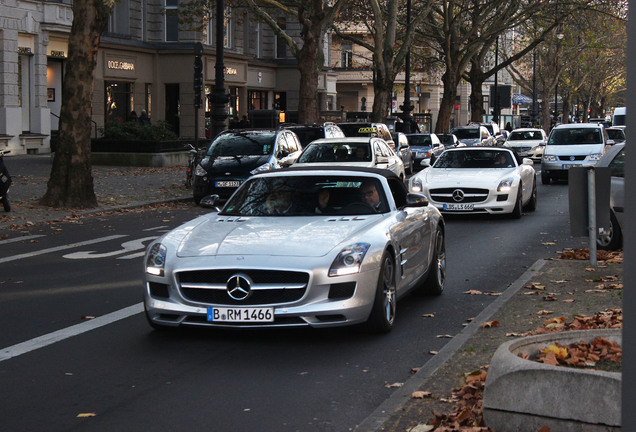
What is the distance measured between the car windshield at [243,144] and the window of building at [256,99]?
3824 cm

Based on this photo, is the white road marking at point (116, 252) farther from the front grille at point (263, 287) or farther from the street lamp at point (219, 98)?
the street lamp at point (219, 98)

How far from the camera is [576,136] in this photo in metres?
31.6

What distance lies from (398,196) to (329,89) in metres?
62.7

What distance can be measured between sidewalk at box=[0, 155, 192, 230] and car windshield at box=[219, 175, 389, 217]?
910 centimetres

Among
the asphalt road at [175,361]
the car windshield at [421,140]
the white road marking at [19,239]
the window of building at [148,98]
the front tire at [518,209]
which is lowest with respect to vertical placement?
the asphalt road at [175,361]

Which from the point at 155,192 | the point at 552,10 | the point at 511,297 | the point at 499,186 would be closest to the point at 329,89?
the point at 552,10

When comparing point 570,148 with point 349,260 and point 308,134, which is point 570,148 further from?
point 349,260

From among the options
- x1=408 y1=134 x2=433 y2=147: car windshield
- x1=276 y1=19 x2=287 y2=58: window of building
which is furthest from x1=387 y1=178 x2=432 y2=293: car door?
x1=276 y1=19 x2=287 y2=58: window of building

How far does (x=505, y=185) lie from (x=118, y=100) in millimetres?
32117

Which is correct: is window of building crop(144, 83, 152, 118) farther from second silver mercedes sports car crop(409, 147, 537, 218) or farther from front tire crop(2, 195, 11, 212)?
second silver mercedes sports car crop(409, 147, 537, 218)

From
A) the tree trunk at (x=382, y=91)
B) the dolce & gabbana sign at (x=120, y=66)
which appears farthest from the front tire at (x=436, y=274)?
the dolce & gabbana sign at (x=120, y=66)

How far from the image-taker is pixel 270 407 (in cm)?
626

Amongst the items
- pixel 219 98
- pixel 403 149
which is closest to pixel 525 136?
pixel 403 149

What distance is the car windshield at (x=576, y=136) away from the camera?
31438 millimetres
